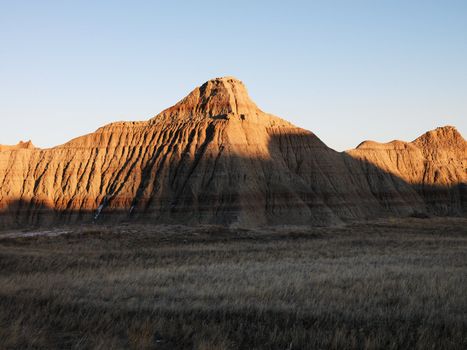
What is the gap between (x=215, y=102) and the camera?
80062mm

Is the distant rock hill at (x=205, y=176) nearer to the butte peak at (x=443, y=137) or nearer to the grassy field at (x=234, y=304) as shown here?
the butte peak at (x=443, y=137)

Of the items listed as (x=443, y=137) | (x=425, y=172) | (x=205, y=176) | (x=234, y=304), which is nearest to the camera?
(x=234, y=304)

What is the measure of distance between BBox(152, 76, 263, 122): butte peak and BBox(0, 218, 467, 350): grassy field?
172ft

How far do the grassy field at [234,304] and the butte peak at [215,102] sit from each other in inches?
2059

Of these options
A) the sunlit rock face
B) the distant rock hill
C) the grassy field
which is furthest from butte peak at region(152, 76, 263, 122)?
A: the grassy field

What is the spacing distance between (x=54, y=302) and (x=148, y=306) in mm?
2393

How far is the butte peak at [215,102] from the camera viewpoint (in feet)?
260

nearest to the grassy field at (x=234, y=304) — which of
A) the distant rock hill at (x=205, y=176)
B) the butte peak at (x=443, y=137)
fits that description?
the distant rock hill at (x=205, y=176)

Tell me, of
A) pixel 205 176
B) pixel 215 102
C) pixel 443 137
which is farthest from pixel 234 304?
pixel 443 137

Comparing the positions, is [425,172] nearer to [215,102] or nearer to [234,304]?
[215,102]

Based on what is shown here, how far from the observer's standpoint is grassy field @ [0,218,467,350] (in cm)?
1019

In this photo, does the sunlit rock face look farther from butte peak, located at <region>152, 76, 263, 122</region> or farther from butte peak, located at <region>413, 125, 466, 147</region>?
butte peak, located at <region>152, 76, 263, 122</region>

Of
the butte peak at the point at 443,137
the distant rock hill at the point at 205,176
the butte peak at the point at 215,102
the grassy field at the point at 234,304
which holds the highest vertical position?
the butte peak at the point at 443,137

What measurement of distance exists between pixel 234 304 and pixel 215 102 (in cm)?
6776
